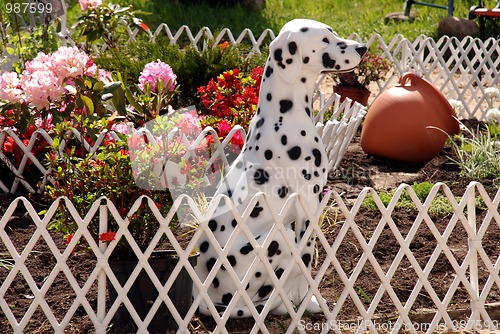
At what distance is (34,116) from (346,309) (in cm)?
256

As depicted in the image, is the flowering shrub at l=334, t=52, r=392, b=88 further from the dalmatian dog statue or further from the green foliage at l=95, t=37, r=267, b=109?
the dalmatian dog statue

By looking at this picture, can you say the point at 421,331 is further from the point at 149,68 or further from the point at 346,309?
the point at 149,68

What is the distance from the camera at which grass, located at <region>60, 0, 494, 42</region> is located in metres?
11.9

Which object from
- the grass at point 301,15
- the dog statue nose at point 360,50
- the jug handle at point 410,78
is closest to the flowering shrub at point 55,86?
the dog statue nose at point 360,50

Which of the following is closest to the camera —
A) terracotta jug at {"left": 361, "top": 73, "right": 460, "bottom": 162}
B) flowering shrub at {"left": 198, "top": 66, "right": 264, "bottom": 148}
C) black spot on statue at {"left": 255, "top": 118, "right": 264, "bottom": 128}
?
black spot on statue at {"left": 255, "top": 118, "right": 264, "bottom": 128}

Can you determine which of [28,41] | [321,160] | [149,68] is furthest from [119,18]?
[321,160]

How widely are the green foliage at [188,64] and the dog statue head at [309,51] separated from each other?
297cm

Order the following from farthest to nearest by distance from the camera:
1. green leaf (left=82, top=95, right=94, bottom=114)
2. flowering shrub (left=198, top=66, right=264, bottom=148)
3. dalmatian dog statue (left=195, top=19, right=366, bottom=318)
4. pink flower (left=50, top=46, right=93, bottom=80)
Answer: flowering shrub (left=198, top=66, right=264, bottom=148) < green leaf (left=82, top=95, right=94, bottom=114) < pink flower (left=50, top=46, right=93, bottom=80) < dalmatian dog statue (left=195, top=19, right=366, bottom=318)

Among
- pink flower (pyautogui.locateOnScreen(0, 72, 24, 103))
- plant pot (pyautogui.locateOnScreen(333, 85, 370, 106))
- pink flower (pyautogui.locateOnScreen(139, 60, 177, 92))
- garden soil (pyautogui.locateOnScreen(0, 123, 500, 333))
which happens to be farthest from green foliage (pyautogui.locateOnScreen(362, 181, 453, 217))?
Answer: pink flower (pyautogui.locateOnScreen(0, 72, 24, 103))

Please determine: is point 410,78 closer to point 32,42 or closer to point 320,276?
point 32,42

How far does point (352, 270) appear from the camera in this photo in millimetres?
4840

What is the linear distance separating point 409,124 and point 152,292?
3.56 metres

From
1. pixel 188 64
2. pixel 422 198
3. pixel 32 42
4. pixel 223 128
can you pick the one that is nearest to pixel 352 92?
pixel 188 64

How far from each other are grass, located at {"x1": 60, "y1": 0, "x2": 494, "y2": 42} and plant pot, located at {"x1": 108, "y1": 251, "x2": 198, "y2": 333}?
25.9ft
